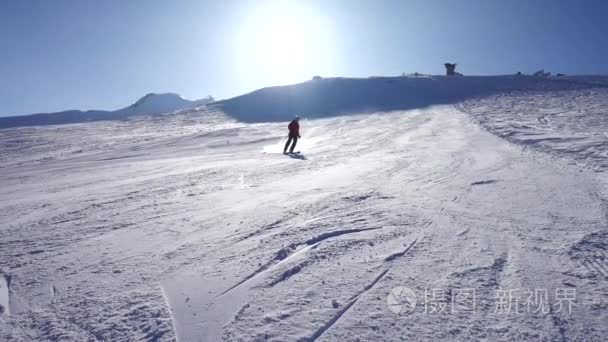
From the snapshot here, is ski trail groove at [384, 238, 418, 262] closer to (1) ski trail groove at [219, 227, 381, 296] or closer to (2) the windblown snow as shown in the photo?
(2) the windblown snow

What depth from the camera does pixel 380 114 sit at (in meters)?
21.8

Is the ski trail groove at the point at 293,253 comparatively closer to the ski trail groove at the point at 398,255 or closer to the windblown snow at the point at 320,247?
the windblown snow at the point at 320,247

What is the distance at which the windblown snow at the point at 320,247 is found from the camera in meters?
3.02

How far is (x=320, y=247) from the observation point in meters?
4.30

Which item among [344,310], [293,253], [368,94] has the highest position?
[368,94]

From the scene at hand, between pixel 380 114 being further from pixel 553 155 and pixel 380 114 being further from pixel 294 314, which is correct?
pixel 294 314

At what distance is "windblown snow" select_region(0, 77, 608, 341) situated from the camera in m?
3.02

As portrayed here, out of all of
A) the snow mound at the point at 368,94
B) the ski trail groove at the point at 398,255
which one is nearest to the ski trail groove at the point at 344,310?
the ski trail groove at the point at 398,255

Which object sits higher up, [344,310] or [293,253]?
[293,253]

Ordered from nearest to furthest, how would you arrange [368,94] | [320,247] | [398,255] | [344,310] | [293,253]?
[344,310]
[398,255]
[293,253]
[320,247]
[368,94]

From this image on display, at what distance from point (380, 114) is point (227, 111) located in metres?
12.4

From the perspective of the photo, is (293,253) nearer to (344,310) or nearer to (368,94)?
(344,310)

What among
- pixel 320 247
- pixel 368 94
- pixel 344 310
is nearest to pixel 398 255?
pixel 320 247

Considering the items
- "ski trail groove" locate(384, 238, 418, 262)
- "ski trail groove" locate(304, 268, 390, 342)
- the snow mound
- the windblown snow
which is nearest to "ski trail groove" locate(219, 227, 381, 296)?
the windblown snow
